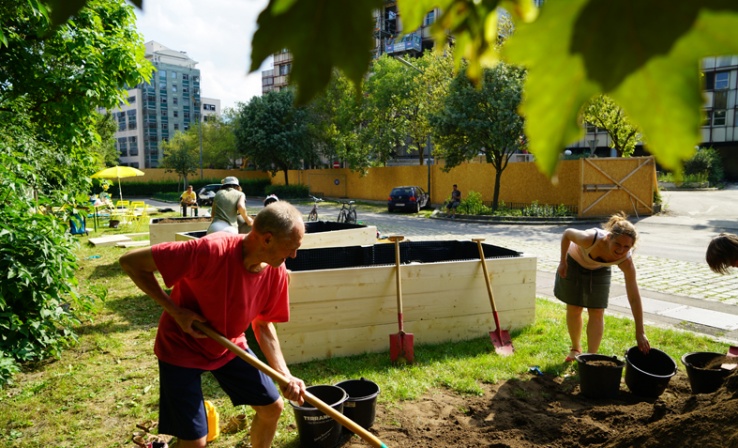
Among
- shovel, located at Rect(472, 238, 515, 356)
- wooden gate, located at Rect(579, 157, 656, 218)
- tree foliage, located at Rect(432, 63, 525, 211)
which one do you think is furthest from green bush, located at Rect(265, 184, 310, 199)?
shovel, located at Rect(472, 238, 515, 356)

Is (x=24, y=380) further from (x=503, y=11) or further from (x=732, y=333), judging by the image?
(x=732, y=333)

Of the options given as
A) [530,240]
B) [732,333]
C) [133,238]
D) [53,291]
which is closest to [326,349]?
[53,291]

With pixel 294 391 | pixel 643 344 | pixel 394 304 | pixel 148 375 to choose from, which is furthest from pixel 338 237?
pixel 294 391

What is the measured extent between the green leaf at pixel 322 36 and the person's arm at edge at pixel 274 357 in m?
2.74

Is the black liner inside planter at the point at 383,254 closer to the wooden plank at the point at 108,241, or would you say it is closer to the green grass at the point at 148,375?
the green grass at the point at 148,375

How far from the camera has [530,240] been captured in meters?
14.0

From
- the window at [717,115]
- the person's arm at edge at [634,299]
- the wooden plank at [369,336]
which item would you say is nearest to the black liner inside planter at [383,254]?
the wooden plank at [369,336]

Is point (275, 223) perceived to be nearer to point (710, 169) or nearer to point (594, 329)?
point (594, 329)

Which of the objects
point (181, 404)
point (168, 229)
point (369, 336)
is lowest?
point (369, 336)

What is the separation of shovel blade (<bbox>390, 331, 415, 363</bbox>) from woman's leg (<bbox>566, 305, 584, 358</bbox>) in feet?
5.47

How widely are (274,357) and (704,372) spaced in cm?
363

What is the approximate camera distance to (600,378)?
437cm

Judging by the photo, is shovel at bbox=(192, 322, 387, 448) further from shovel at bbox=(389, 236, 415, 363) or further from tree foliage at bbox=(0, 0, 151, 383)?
tree foliage at bbox=(0, 0, 151, 383)

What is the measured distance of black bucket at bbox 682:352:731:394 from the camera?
4090 mm
